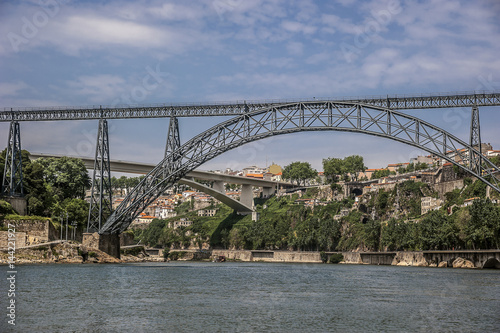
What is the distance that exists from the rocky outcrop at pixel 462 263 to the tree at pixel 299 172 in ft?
290

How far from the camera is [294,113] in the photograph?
50.5 metres

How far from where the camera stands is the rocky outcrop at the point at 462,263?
58722 millimetres

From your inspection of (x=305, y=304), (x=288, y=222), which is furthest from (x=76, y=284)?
(x=288, y=222)

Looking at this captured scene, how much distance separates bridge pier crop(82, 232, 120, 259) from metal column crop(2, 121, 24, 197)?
7881 millimetres

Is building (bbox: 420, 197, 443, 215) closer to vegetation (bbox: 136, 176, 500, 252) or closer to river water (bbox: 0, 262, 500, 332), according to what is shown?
vegetation (bbox: 136, 176, 500, 252)

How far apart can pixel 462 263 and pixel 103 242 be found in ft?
117

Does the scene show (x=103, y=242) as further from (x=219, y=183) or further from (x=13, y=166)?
(x=219, y=183)

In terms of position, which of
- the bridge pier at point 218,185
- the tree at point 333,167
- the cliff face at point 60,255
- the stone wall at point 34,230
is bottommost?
the cliff face at point 60,255

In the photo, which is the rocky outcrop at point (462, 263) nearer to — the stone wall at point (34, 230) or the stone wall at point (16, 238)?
the stone wall at point (34, 230)

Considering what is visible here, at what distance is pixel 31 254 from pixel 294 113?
1032 inches

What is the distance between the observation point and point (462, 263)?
59.9m

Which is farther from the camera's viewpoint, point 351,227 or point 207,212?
point 207,212

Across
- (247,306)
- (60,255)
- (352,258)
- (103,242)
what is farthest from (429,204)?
(247,306)

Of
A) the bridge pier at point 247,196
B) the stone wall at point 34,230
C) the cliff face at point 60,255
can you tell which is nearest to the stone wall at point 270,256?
the bridge pier at point 247,196
